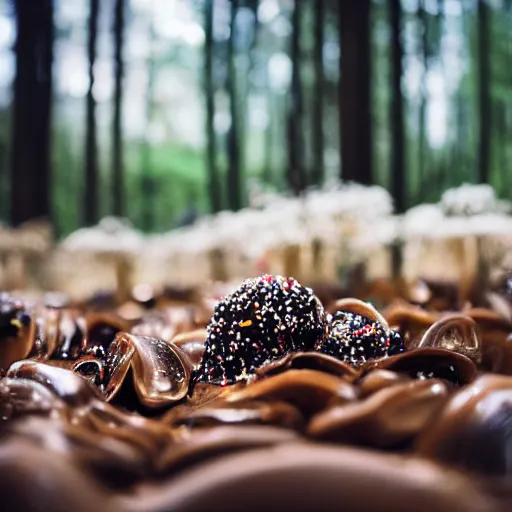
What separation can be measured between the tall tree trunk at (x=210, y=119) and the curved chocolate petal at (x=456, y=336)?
3.58 m

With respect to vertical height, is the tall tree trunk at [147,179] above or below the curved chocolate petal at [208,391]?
above

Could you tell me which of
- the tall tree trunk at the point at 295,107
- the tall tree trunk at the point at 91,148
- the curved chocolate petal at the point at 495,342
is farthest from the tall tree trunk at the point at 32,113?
the curved chocolate petal at the point at 495,342

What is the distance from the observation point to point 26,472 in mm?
271

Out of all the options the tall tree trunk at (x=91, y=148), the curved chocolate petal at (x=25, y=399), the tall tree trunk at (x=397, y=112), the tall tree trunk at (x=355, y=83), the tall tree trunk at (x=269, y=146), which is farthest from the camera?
the tall tree trunk at (x=269, y=146)

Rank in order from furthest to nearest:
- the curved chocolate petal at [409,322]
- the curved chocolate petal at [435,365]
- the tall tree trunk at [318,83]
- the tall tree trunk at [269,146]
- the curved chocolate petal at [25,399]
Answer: the tall tree trunk at [269,146], the tall tree trunk at [318,83], the curved chocolate petal at [409,322], the curved chocolate petal at [435,365], the curved chocolate petal at [25,399]

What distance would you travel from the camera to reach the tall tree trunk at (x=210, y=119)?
166 inches

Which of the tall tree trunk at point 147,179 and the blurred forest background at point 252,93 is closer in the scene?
the blurred forest background at point 252,93

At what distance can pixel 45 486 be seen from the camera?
0.86 ft

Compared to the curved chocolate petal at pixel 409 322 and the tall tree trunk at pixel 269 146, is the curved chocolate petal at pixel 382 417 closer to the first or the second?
the curved chocolate petal at pixel 409 322

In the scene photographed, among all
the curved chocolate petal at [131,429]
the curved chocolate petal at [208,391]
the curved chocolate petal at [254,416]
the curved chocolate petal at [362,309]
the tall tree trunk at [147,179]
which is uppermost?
the tall tree trunk at [147,179]

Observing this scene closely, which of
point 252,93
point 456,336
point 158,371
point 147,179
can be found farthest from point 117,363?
point 147,179

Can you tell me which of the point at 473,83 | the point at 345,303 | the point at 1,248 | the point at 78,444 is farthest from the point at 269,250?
the point at 78,444

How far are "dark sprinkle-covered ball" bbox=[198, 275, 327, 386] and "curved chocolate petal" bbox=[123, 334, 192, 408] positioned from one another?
3 centimetres

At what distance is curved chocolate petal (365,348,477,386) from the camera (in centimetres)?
46
